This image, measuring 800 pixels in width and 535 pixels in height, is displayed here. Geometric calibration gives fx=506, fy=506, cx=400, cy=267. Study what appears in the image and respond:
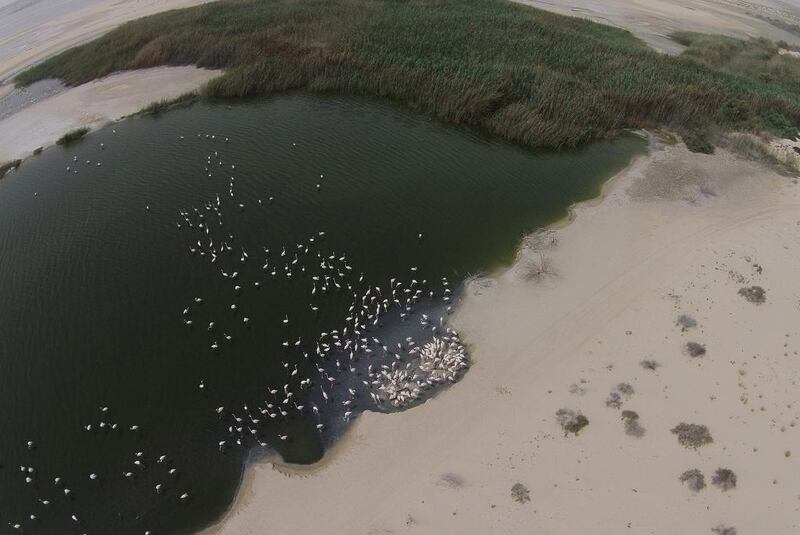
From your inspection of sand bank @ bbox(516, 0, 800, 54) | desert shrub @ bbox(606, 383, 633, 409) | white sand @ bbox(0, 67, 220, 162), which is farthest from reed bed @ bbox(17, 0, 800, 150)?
desert shrub @ bbox(606, 383, 633, 409)

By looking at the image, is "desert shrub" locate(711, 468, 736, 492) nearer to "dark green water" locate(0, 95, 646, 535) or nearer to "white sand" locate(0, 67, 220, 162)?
"dark green water" locate(0, 95, 646, 535)

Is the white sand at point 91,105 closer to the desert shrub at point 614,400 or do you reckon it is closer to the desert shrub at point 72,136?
the desert shrub at point 72,136

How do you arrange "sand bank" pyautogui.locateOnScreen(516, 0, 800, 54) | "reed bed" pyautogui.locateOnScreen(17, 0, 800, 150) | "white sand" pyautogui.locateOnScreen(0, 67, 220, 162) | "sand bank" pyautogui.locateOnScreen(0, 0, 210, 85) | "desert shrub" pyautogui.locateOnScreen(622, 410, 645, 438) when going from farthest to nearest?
1. "sand bank" pyautogui.locateOnScreen(0, 0, 210, 85)
2. "sand bank" pyautogui.locateOnScreen(516, 0, 800, 54)
3. "white sand" pyautogui.locateOnScreen(0, 67, 220, 162)
4. "reed bed" pyautogui.locateOnScreen(17, 0, 800, 150)
5. "desert shrub" pyautogui.locateOnScreen(622, 410, 645, 438)

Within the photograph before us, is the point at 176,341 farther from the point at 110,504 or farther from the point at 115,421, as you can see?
the point at 110,504

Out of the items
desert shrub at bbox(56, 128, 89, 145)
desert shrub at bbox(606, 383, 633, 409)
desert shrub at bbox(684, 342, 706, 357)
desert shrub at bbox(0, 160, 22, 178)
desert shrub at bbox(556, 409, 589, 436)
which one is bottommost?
desert shrub at bbox(556, 409, 589, 436)

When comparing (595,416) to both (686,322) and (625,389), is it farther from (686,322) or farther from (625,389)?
(686,322)

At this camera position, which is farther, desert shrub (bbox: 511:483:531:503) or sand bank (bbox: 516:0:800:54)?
sand bank (bbox: 516:0:800:54)

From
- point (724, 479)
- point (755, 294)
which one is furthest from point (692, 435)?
point (755, 294)
